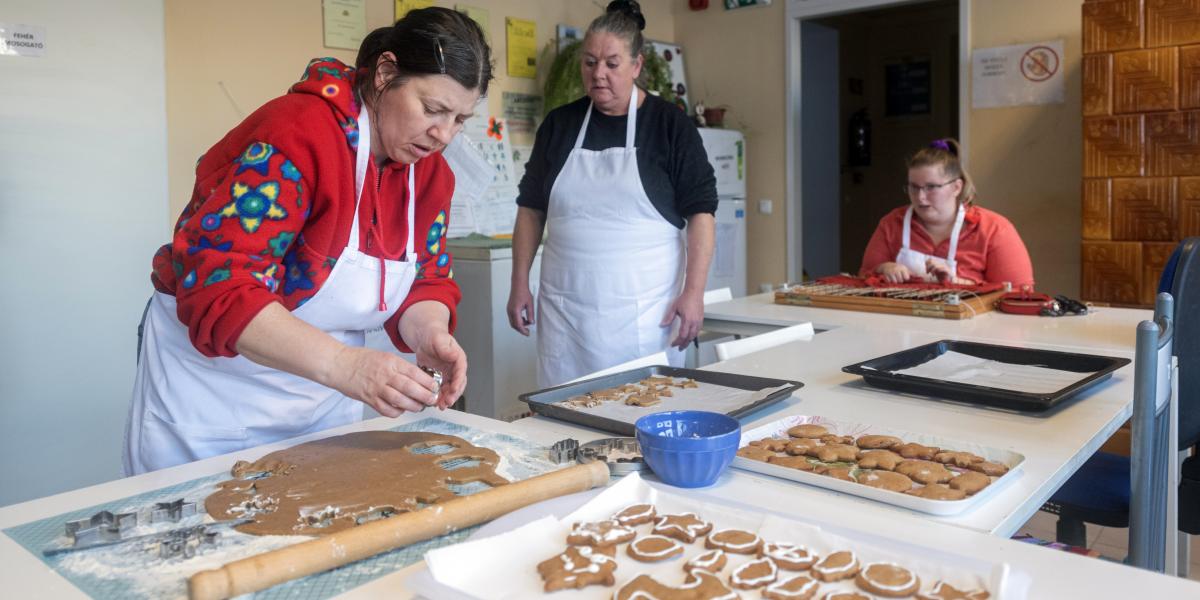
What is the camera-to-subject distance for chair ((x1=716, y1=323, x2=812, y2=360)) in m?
2.10

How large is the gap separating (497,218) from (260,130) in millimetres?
3489

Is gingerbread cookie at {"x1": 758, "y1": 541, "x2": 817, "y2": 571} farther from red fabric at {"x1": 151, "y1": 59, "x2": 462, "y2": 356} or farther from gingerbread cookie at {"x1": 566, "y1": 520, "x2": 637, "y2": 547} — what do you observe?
red fabric at {"x1": 151, "y1": 59, "x2": 462, "y2": 356}

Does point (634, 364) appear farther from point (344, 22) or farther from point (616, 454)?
point (344, 22)

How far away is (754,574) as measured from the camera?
33.4 inches

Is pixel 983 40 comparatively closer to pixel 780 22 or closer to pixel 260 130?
pixel 780 22

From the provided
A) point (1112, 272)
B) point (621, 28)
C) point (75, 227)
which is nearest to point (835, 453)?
point (621, 28)

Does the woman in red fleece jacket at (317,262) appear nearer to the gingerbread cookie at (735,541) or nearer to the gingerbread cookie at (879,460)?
the gingerbread cookie at (735,541)

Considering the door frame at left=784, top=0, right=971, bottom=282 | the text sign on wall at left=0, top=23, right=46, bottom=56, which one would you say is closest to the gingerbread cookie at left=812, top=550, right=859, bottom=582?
the text sign on wall at left=0, top=23, right=46, bottom=56

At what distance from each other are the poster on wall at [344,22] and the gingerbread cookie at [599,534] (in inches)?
138

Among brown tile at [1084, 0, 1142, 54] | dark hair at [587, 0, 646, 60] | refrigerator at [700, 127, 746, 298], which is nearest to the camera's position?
dark hair at [587, 0, 646, 60]

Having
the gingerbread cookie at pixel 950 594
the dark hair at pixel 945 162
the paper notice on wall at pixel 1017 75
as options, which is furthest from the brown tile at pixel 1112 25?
the gingerbread cookie at pixel 950 594

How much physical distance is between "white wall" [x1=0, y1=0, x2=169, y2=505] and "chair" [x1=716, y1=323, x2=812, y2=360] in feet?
6.46

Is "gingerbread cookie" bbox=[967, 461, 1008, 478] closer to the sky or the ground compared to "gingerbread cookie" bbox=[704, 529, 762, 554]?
closer to the sky

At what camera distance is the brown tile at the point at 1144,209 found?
378cm
